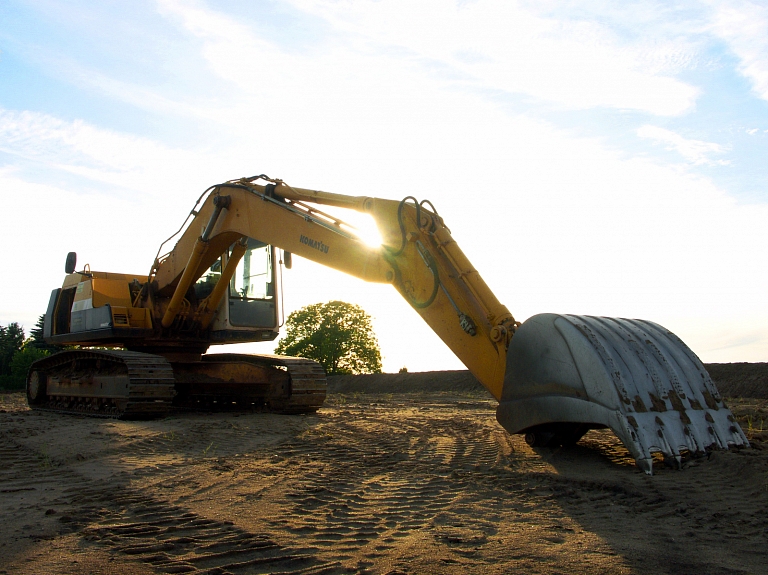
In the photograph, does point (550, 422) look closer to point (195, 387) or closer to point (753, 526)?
point (753, 526)

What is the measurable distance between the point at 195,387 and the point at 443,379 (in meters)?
14.9

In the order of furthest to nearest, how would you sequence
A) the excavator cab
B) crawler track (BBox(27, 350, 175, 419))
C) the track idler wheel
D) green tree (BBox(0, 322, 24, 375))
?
green tree (BBox(0, 322, 24, 375)) → the track idler wheel → the excavator cab → crawler track (BBox(27, 350, 175, 419))

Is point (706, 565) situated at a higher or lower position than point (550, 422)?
lower

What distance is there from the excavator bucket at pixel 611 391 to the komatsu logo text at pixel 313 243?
2.94m

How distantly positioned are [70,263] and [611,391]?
9.08 m

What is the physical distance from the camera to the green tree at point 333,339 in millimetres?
33500

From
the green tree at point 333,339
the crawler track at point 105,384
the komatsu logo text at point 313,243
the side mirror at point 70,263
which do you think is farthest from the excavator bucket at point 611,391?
the green tree at point 333,339

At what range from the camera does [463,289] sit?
20.9ft

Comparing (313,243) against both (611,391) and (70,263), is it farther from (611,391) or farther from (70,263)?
(70,263)

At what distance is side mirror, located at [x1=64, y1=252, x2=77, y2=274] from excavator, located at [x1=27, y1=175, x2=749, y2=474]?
0.08ft

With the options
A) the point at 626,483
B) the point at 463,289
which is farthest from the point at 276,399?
the point at 626,483

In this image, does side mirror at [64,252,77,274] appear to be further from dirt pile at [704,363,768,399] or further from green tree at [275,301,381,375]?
green tree at [275,301,381,375]

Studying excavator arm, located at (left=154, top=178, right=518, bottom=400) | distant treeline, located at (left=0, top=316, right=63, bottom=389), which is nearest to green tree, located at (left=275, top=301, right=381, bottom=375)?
distant treeline, located at (left=0, top=316, right=63, bottom=389)

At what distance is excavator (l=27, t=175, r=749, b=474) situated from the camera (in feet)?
18.2
